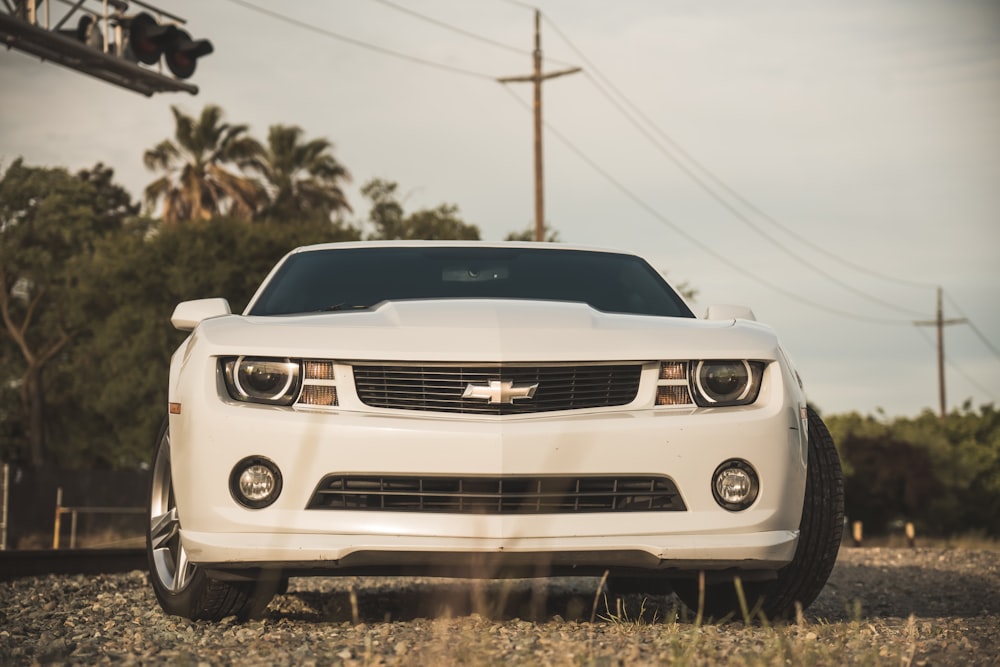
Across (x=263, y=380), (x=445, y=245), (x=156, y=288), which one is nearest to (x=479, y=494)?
(x=263, y=380)

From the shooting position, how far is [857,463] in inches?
1962

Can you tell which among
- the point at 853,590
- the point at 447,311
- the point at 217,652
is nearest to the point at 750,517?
the point at 447,311

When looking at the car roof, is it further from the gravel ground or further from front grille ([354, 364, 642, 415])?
front grille ([354, 364, 642, 415])

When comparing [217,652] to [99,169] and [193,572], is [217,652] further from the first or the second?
[99,169]

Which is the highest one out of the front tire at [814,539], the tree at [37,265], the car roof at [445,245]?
the tree at [37,265]

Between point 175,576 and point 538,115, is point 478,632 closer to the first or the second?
point 175,576

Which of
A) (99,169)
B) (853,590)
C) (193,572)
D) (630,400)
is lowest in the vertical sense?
(853,590)

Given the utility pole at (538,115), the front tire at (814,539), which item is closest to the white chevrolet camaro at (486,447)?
the front tire at (814,539)

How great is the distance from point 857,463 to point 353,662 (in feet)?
158

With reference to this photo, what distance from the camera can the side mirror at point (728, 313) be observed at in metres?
5.45

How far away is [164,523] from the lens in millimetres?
5527

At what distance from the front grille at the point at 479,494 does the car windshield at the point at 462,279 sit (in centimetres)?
131

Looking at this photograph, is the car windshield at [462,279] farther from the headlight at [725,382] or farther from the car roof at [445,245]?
the headlight at [725,382]

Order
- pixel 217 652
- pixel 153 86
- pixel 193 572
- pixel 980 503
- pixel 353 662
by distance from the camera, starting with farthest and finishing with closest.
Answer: pixel 980 503, pixel 153 86, pixel 193 572, pixel 217 652, pixel 353 662
